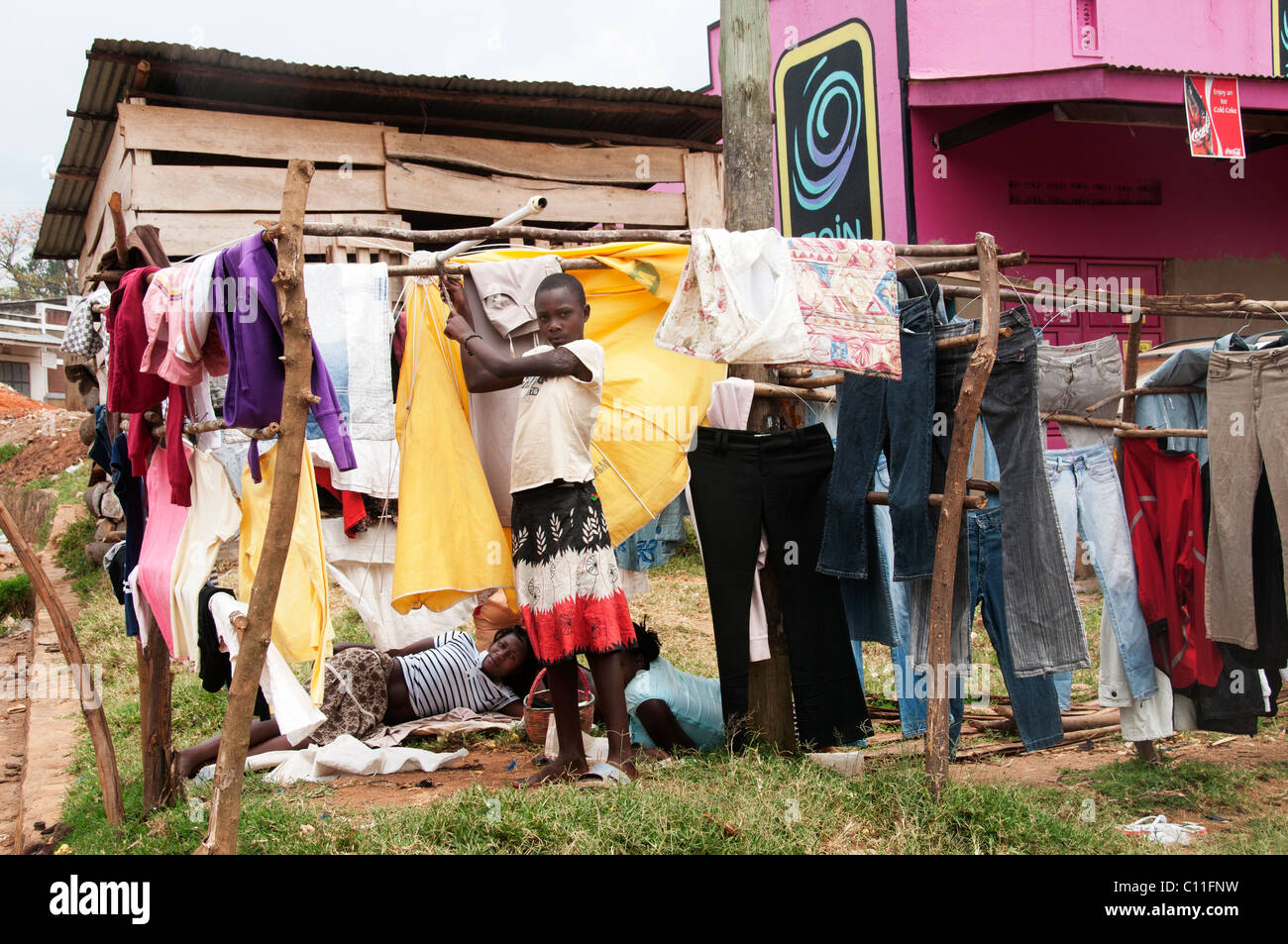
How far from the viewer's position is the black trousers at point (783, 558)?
14.9 ft

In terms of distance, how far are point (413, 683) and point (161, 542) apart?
6.40ft

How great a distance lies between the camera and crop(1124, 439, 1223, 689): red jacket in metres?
4.66

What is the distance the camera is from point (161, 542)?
425cm

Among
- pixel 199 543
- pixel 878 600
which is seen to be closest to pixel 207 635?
pixel 199 543

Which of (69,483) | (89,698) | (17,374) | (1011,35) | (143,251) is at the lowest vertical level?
(89,698)

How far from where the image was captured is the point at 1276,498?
423 cm

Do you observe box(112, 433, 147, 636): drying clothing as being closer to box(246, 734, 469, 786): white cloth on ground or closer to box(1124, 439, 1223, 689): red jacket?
box(246, 734, 469, 786): white cloth on ground

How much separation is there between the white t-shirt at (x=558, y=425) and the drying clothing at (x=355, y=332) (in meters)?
0.60

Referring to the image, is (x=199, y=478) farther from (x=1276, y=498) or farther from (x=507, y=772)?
(x=1276, y=498)

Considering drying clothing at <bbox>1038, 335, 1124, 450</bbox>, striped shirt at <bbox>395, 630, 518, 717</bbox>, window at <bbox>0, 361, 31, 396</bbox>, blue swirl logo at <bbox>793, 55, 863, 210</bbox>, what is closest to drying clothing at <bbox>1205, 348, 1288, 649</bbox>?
drying clothing at <bbox>1038, 335, 1124, 450</bbox>

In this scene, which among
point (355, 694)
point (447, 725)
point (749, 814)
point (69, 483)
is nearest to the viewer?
point (749, 814)

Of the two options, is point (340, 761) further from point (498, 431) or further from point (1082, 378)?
point (1082, 378)

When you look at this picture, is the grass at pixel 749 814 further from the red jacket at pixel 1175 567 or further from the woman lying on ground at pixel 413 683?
the woman lying on ground at pixel 413 683

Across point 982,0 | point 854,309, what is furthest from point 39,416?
point 854,309
